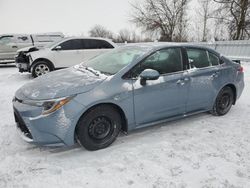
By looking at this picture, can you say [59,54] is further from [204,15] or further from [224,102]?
[204,15]

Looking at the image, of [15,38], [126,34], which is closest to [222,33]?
[126,34]

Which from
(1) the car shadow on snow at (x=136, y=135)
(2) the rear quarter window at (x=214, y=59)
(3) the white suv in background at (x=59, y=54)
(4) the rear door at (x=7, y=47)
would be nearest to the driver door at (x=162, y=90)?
(1) the car shadow on snow at (x=136, y=135)

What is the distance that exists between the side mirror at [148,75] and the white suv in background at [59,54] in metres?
5.99

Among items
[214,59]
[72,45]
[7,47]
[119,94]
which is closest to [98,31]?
[7,47]

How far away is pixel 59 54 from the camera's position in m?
8.45

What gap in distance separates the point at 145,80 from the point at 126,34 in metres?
36.5

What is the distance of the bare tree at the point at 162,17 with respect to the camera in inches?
1130

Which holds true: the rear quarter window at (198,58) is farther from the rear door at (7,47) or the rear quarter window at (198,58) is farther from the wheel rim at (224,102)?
the rear door at (7,47)

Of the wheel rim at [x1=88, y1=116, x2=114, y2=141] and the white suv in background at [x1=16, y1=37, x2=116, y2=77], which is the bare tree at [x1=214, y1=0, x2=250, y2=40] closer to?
the white suv in background at [x1=16, y1=37, x2=116, y2=77]

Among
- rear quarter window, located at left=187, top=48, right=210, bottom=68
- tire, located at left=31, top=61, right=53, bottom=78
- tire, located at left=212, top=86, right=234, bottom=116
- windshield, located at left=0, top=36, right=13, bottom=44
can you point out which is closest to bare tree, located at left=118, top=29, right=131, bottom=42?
windshield, located at left=0, top=36, right=13, bottom=44

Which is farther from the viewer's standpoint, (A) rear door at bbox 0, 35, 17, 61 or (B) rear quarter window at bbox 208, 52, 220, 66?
(A) rear door at bbox 0, 35, 17, 61

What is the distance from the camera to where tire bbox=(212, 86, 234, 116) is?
439 centimetres

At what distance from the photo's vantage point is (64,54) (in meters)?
8.55

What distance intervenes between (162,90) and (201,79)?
913mm
